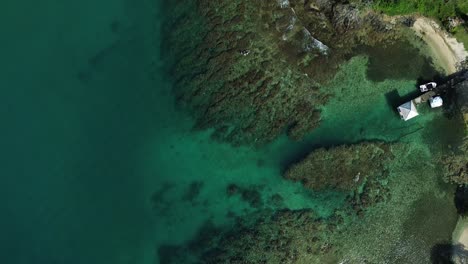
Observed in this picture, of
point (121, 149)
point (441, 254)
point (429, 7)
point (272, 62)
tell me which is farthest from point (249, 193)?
point (429, 7)

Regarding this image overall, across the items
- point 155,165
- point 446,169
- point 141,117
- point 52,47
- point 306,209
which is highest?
point 52,47

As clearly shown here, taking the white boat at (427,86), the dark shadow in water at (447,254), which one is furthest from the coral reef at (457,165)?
the dark shadow in water at (447,254)

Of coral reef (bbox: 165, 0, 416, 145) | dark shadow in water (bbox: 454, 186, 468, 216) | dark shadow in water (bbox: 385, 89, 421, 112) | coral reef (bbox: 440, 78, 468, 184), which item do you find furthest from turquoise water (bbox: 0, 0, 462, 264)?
dark shadow in water (bbox: 454, 186, 468, 216)

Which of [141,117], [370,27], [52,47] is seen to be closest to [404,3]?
[370,27]

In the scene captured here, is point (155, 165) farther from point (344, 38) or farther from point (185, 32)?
point (344, 38)

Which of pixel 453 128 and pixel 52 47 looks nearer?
pixel 453 128

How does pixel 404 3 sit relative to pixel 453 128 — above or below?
above

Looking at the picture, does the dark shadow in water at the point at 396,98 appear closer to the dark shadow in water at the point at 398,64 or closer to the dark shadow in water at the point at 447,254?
the dark shadow in water at the point at 398,64
